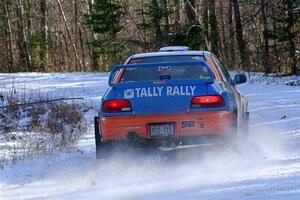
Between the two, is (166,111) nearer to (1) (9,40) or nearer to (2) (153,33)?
(2) (153,33)

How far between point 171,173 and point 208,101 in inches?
41.6

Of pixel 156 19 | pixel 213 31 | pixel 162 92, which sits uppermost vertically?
pixel 156 19

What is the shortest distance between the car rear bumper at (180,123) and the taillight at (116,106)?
0.35 ft

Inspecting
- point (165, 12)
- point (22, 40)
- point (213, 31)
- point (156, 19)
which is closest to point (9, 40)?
point (22, 40)

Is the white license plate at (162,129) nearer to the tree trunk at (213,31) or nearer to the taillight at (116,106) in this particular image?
the taillight at (116,106)

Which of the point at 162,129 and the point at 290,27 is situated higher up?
the point at 290,27

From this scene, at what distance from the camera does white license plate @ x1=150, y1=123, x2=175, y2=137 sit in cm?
720

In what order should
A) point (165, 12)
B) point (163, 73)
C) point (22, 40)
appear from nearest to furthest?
point (163, 73) → point (165, 12) → point (22, 40)

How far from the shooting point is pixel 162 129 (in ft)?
23.7

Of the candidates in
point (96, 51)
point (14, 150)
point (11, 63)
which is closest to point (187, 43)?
point (96, 51)

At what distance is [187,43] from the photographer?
28.3 metres

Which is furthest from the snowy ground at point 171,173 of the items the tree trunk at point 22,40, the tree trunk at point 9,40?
the tree trunk at point 9,40

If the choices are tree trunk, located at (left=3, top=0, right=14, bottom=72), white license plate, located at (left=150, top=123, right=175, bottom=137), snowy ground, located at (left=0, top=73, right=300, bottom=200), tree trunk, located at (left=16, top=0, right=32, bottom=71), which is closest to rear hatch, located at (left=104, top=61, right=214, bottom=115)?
white license plate, located at (left=150, top=123, right=175, bottom=137)

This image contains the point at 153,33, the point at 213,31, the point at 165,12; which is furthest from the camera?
the point at 153,33
